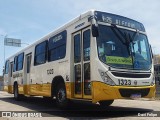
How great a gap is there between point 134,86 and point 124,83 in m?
0.39

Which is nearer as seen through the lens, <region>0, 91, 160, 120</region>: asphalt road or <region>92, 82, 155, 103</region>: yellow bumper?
<region>92, 82, 155, 103</region>: yellow bumper

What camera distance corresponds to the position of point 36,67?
50.8 ft

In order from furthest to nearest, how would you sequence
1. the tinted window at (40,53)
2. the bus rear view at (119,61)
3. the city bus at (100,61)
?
the tinted window at (40,53) → the city bus at (100,61) → the bus rear view at (119,61)

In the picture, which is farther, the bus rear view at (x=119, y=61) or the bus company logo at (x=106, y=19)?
the bus company logo at (x=106, y=19)

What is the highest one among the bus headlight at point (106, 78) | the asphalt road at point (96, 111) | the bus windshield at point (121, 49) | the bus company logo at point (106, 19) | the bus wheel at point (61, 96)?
the bus company logo at point (106, 19)

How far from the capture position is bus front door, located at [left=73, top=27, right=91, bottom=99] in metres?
10.1

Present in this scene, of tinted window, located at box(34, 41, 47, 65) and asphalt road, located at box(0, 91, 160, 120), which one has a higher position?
tinted window, located at box(34, 41, 47, 65)

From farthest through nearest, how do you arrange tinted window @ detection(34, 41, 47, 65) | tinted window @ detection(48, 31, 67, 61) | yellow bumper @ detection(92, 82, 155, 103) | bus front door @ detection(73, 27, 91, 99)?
tinted window @ detection(34, 41, 47, 65) < tinted window @ detection(48, 31, 67, 61) < bus front door @ detection(73, 27, 91, 99) < yellow bumper @ detection(92, 82, 155, 103)

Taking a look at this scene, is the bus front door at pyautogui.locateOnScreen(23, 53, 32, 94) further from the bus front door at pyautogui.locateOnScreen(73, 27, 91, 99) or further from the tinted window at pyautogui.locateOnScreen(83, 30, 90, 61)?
the tinted window at pyautogui.locateOnScreen(83, 30, 90, 61)

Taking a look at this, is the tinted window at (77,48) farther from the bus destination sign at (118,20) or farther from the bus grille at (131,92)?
the bus grille at (131,92)

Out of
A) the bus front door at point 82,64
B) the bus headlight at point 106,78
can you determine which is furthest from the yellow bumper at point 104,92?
the bus front door at point 82,64

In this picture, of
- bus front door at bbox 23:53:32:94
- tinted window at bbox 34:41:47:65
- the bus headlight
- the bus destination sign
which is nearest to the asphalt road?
the bus headlight

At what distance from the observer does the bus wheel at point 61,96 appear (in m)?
11.7

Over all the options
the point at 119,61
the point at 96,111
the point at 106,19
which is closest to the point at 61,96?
the point at 96,111
